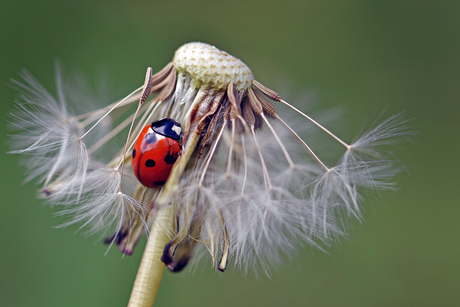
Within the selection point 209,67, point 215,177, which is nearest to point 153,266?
point 215,177

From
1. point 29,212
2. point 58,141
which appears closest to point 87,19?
point 29,212

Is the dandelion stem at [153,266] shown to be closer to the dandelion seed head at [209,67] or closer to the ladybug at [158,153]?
the ladybug at [158,153]

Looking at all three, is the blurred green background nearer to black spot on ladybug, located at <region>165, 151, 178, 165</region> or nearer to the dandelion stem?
the dandelion stem

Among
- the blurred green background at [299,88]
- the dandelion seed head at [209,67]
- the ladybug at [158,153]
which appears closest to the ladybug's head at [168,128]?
the ladybug at [158,153]

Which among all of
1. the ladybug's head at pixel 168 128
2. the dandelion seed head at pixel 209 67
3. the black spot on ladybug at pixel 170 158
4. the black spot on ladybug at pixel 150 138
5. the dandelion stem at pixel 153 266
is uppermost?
the dandelion seed head at pixel 209 67

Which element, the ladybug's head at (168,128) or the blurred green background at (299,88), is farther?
the blurred green background at (299,88)

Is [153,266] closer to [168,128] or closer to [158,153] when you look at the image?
[158,153]
